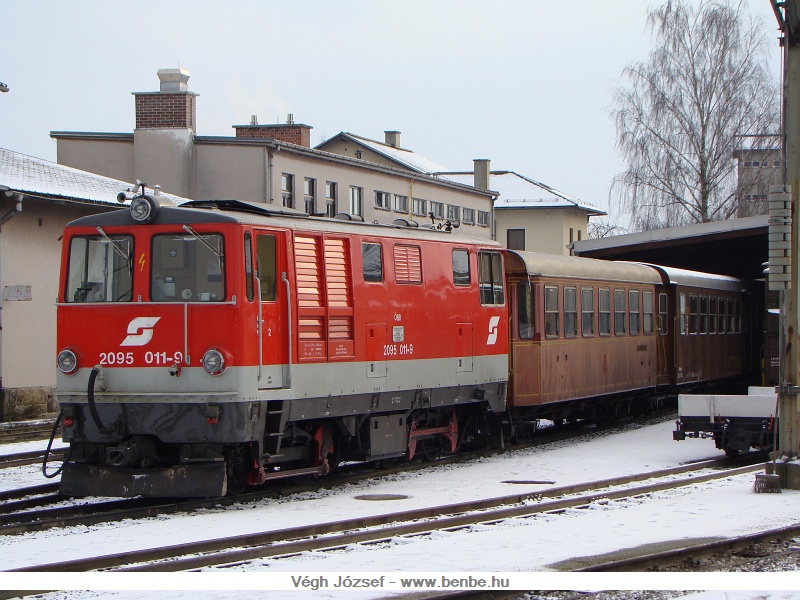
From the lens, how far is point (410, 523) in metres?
10.2

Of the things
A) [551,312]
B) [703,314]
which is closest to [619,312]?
[551,312]

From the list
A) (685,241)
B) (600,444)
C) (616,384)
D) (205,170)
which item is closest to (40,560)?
(600,444)

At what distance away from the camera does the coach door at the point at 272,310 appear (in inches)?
463

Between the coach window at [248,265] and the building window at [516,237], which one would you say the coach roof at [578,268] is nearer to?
the coach window at [248,265]

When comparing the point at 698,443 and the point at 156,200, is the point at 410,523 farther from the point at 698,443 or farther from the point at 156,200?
the point at 698,443

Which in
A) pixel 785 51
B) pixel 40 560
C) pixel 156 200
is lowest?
pixel 40 560

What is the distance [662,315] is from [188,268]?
13919mm

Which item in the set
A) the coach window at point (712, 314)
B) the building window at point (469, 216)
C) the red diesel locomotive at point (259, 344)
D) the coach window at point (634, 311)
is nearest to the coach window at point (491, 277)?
the red diesel locomotive at point (259, 344)

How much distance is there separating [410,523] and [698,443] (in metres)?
9.33

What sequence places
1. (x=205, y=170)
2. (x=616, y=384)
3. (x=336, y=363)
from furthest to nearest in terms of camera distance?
(x=205, y=170), (x=616, y=384), (x=336, y=363)

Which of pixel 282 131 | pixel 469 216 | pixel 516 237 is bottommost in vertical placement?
pixel 469 216

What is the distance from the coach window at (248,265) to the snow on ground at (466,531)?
2.24 metres

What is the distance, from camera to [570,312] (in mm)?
18938

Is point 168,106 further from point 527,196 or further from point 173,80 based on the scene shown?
point 527,196
